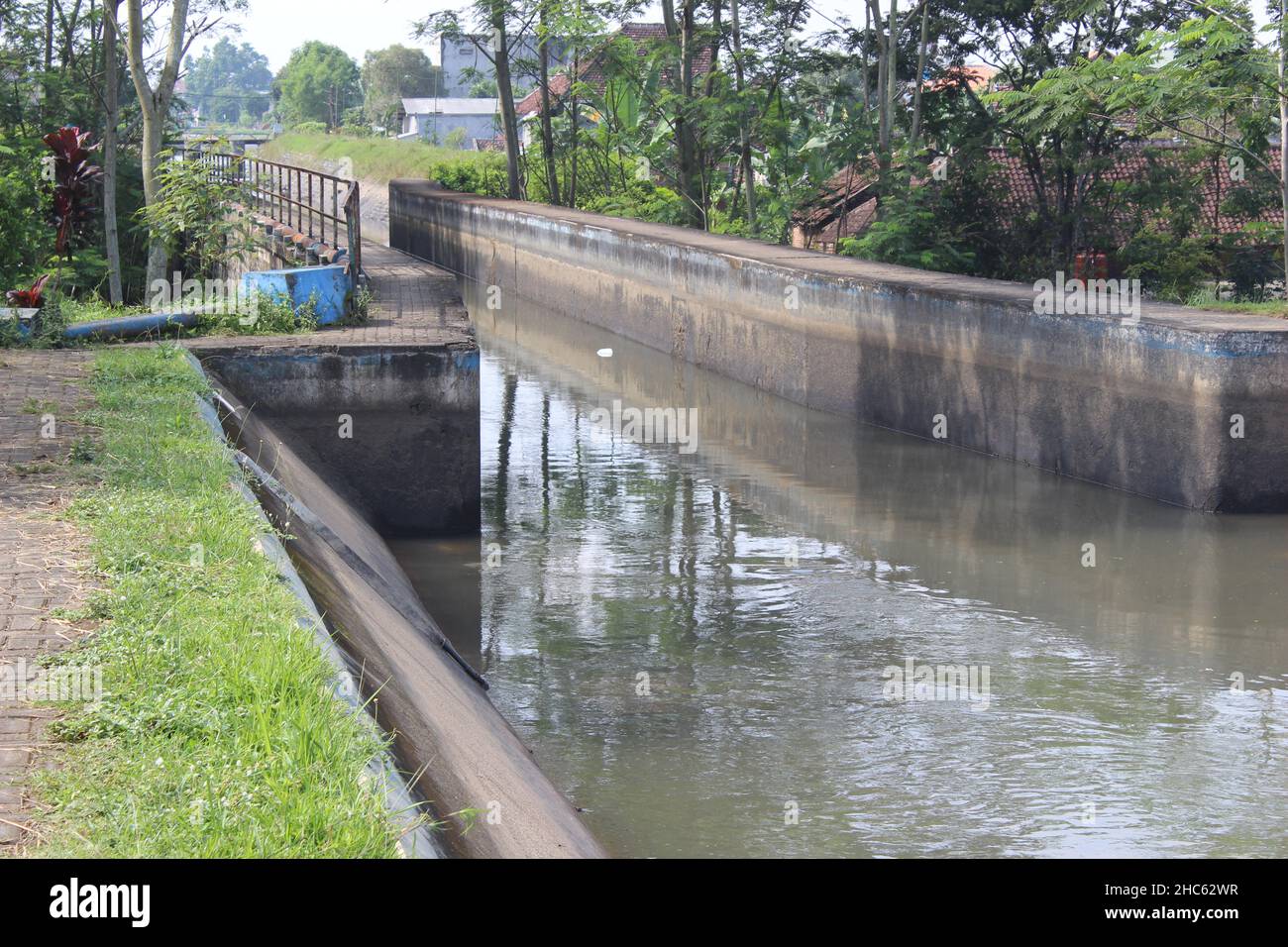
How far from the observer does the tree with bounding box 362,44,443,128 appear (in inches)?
4048

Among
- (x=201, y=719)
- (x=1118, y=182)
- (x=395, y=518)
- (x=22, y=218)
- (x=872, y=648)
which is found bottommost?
(x=872, y=648)

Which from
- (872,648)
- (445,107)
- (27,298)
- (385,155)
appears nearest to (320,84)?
(445,107)

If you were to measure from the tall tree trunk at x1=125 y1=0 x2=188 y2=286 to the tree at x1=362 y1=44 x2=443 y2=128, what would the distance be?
288 feet

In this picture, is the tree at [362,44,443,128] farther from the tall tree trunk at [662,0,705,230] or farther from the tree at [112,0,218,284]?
the tree at [112,0,218,284]

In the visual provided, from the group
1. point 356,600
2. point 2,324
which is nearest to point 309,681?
point 356,600

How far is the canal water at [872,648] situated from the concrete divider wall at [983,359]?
0.34 metres

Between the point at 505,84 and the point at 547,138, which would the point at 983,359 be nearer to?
the point at 505,84

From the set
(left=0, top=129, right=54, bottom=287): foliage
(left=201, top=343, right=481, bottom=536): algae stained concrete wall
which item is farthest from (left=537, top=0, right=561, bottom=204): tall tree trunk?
(left=201, top=343, right=481, bottom=536): algae stained concrete wall

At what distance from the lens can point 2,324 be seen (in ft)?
37.0

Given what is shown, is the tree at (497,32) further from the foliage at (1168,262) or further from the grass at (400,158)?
the foliage at (1168,262)

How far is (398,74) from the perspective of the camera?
338ft

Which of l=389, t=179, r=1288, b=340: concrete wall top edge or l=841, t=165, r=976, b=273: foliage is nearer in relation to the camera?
l=389, t=179, r=1288, b=340: concrete wall top edge

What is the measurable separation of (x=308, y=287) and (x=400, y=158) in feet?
141
